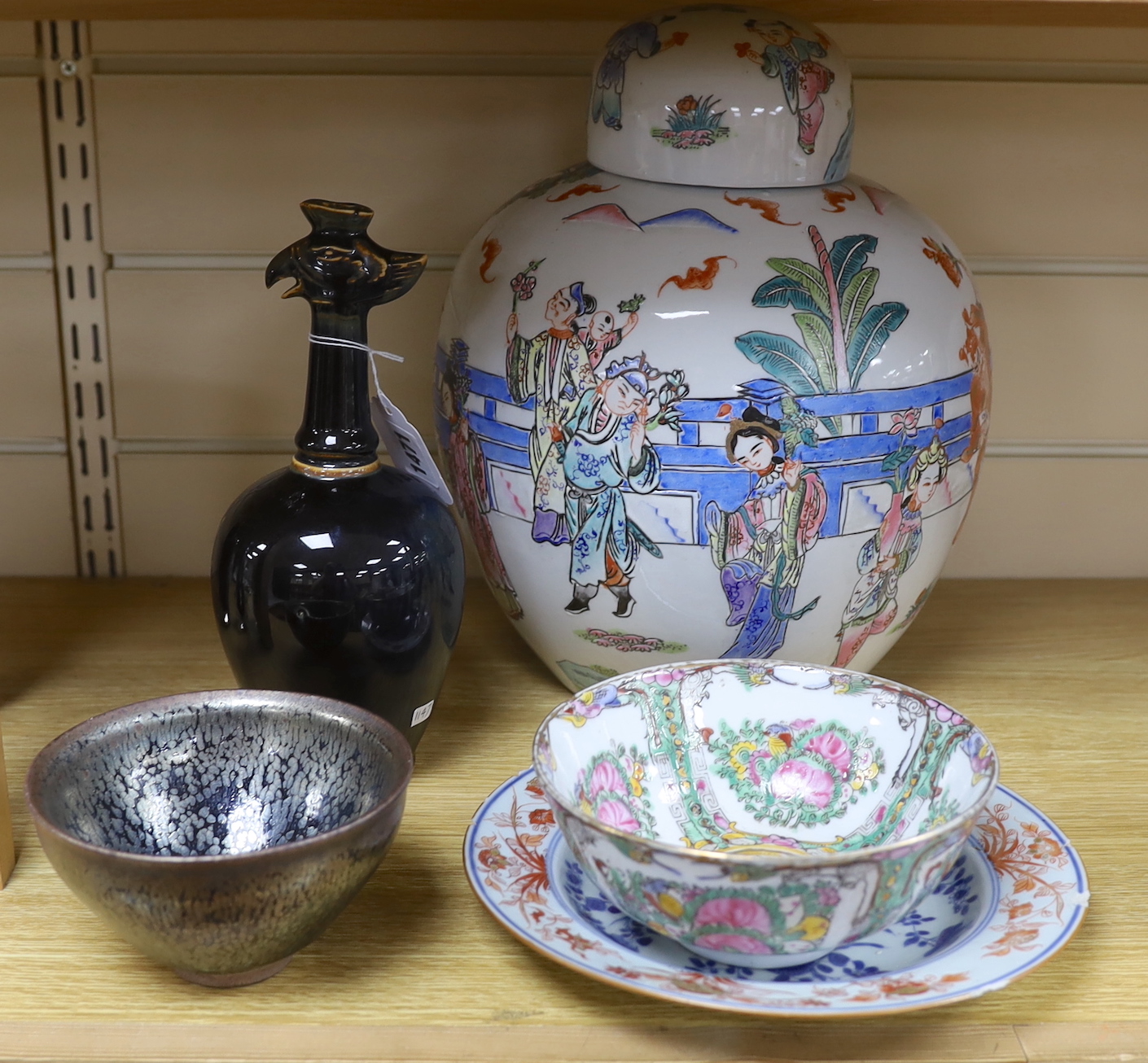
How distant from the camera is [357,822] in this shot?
50 centimetres

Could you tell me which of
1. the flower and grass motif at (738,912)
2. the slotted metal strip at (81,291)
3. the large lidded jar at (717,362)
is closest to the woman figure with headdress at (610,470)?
the large lidded jar at (717,362)

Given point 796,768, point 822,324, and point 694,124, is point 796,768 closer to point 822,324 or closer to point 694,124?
point 822,324

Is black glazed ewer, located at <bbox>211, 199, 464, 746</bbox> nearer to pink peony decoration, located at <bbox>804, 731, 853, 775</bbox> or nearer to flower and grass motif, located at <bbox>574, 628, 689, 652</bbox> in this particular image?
flower and grass motif, located at <bbox>574, 628, 689, 652</bbox>

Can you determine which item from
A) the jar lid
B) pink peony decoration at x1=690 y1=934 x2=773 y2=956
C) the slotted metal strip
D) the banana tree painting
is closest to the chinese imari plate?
pink peony decoration at x1=690 y1=934 x2=773 y2=956

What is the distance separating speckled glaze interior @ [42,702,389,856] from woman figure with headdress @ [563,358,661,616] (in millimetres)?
175

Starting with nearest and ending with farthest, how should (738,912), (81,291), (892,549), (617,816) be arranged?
(738,912) < (617,816) < (892,549) < (81,291)

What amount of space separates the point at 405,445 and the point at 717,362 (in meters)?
0.20

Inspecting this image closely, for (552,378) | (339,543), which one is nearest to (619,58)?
(552,378)

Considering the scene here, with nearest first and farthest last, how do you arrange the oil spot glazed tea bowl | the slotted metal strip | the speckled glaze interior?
the oil spot glazed tea bowl
the speckled glaze interior
the slotted metal strip

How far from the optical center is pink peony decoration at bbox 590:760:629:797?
608 mm

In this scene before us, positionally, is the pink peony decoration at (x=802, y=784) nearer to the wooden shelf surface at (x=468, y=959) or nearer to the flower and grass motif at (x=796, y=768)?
the flower and grass motif at (x=796, y=768)

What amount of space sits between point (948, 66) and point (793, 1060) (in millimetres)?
700

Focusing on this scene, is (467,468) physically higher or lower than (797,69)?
lower

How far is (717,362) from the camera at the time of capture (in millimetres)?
653
